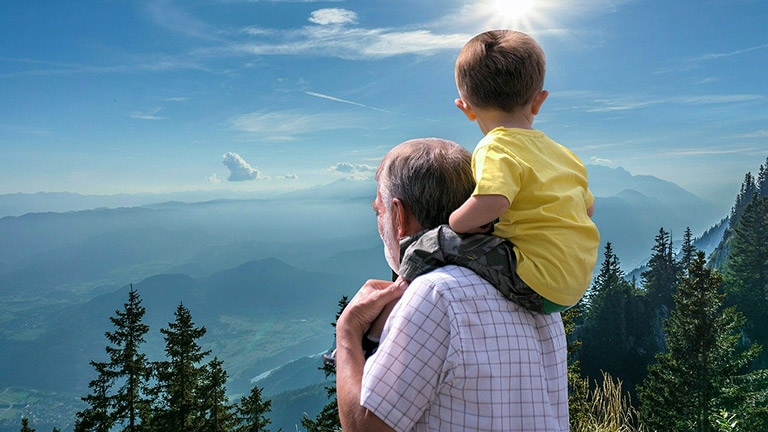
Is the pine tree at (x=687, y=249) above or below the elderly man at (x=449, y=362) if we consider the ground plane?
above

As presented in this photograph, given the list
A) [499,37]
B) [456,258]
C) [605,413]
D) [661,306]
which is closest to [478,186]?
[456,258]

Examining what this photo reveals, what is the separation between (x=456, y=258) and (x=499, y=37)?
0.89 metres

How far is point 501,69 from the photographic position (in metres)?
2.15

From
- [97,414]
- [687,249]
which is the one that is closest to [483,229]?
[97,414]

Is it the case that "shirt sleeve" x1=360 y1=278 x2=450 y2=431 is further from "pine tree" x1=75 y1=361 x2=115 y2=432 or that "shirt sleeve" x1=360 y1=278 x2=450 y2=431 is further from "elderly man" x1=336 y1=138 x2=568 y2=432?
"pine tree" x1=75 y1=361 x2=115 y2=432

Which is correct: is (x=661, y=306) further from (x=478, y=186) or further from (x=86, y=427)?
(x=478, y=186)

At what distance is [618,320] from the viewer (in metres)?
66.4

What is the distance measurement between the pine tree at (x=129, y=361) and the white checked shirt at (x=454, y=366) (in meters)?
24.7

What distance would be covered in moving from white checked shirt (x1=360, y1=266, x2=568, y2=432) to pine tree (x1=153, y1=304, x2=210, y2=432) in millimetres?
22835

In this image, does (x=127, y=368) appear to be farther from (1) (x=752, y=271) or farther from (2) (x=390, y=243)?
(1) (x=752, y=271)

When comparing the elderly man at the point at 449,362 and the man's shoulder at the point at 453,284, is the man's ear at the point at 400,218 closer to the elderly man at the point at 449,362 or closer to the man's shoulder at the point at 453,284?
the elderly man at the point at 449,362

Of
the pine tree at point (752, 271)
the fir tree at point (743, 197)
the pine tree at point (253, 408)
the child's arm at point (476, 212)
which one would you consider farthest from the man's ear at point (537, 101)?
the fir tree at point (743, 197)

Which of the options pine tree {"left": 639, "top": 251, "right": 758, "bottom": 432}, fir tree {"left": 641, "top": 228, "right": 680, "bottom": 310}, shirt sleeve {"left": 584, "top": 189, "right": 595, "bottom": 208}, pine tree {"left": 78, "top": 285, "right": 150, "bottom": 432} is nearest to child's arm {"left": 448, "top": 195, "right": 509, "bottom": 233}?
shirt sleeve {"left": 584, "top": 189, "right": 595, "bottom": 208}

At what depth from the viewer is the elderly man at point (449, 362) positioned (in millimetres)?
1786
